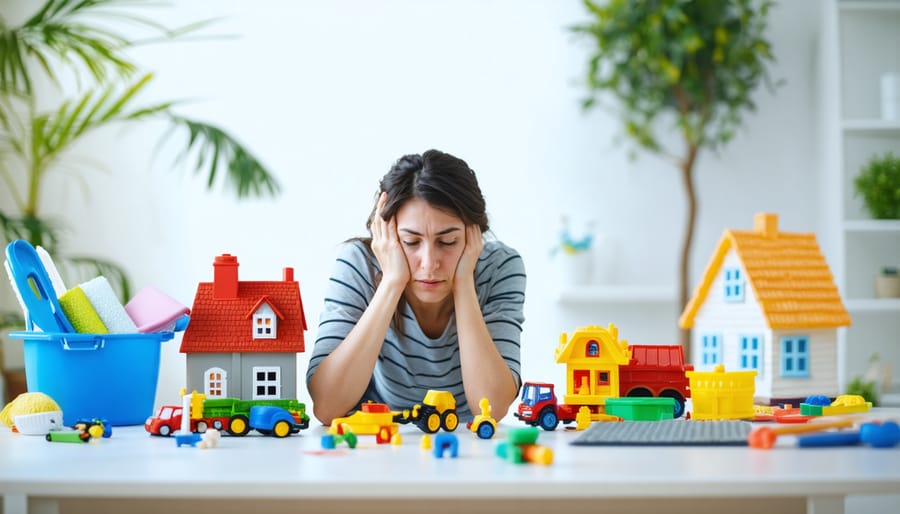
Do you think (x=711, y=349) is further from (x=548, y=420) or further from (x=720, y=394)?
(x=548, y=420)

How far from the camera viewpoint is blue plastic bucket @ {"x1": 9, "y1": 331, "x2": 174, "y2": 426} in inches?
56.2

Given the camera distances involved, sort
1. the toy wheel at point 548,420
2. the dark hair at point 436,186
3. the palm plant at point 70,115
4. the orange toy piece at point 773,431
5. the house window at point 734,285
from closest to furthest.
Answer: the orange toy piece at point 773,431 → the toy wheel at point 548,420 → the dark hair at point 436,186 → the house window at point 734,285 → the palm plant at point 70,115

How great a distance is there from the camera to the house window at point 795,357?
1.84m

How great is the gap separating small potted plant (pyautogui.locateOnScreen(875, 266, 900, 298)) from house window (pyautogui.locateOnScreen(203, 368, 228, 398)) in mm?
3071

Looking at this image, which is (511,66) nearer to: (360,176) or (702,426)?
(360,176)

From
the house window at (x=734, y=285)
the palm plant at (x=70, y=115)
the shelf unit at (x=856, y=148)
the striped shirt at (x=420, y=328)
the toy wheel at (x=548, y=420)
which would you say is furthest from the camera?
the shelf unit at (x=856, y=148)

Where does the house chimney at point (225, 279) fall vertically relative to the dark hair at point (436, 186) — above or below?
below

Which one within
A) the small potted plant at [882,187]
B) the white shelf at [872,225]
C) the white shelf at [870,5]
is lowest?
the white shelf at [872,225]

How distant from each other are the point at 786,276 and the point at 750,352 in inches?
7.1

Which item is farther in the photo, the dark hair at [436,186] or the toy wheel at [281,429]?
the dark hair at [436,186]

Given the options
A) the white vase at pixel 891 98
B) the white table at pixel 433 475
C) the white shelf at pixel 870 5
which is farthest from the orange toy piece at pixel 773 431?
the white shelf at pixel 870 5

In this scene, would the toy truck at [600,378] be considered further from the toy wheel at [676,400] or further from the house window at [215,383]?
A: the house window at [215,383]

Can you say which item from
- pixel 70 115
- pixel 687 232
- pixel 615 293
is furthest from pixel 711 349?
pixel 70 115

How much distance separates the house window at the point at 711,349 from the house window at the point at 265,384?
103 centimetres
